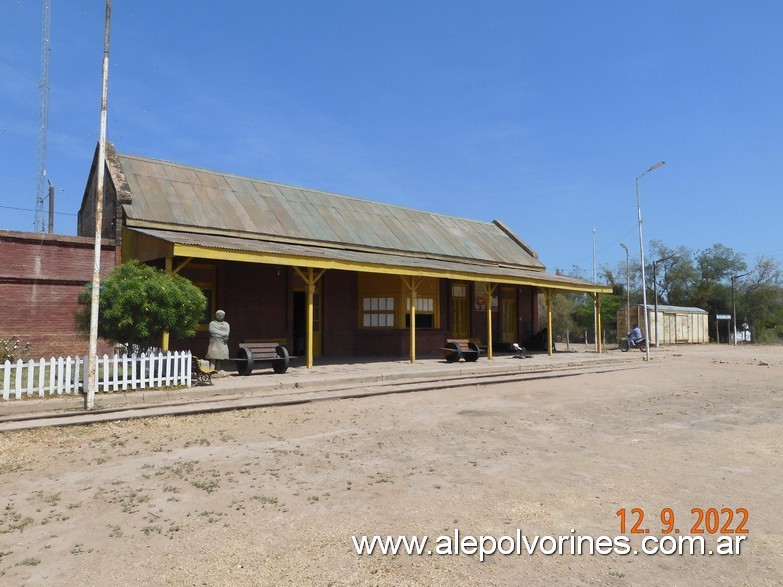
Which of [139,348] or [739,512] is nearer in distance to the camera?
[739,512]

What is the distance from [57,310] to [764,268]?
69.8m

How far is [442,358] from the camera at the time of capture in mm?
18906

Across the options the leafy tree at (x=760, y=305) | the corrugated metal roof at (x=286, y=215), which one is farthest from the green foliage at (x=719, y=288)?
the corrugated metal roof at (x=286, y=215)

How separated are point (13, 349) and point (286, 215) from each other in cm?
898

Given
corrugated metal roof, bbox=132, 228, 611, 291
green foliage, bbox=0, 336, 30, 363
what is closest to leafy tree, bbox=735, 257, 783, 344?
corrugated metal roof, bbox=132, 228, 611, 291

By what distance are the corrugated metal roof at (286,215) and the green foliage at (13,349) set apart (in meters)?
4.14

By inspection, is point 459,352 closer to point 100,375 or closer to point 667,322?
point 100,375

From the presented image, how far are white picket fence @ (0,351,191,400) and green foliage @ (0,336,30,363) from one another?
338 centimetres

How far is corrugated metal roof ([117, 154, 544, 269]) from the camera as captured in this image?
16.4 meters

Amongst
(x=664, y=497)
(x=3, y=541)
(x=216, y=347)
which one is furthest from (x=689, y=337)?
(x=3, y=541)

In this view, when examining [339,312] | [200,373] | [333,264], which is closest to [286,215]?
[339,312]

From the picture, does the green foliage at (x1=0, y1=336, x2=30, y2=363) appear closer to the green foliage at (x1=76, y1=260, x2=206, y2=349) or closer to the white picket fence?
the white picket fence

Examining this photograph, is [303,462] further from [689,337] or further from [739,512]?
[689,337]

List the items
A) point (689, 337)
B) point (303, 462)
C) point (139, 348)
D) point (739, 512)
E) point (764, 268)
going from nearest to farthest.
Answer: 1. point (739, 512)
2. point (303, 462)
3. point (139, 348)
4. point (689, 337)
5. point (764, 268)
